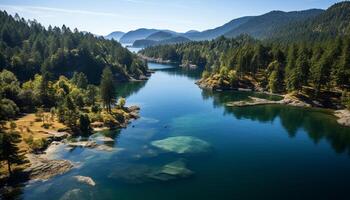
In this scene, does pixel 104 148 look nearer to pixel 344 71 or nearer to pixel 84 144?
pixel 84 144

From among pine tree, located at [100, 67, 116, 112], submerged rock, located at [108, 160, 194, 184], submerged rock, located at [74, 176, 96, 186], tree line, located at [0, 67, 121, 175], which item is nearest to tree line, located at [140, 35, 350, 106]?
pine tree, located at [100, 67, 116, 112]

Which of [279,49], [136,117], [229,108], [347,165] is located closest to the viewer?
[347,165]

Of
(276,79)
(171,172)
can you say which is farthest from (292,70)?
(171,172)

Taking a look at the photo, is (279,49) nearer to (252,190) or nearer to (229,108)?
(229,108)

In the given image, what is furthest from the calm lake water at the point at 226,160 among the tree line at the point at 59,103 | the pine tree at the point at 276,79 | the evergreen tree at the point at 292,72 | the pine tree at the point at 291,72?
the pine tree at the point at 276,79

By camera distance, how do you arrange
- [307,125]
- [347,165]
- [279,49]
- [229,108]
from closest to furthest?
[347,165] → [307,125] → [229,108] → [279,49]

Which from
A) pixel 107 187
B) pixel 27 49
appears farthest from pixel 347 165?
pixel 27 49
